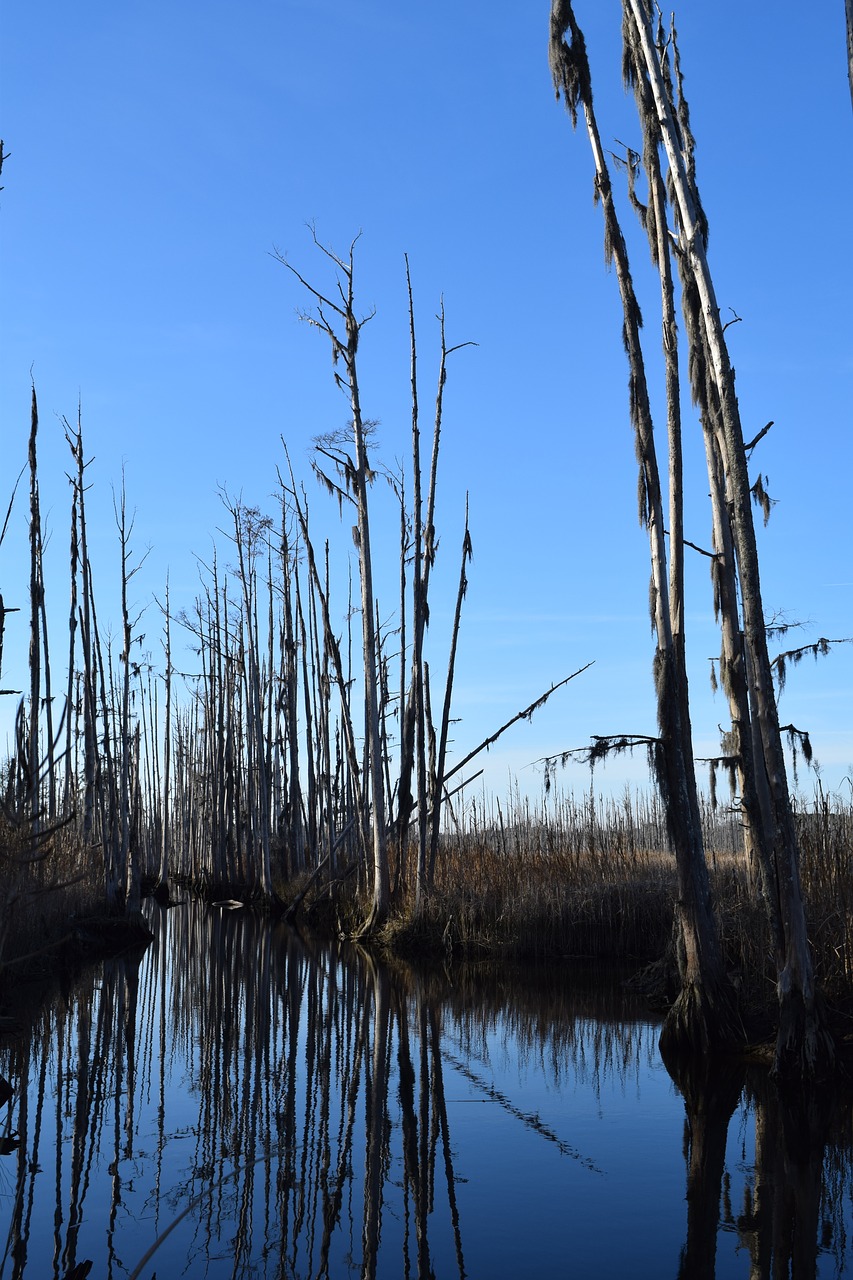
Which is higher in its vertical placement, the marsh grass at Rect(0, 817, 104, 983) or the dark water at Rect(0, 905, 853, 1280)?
the marsh grass at Rect(0, 817, 104, 983)

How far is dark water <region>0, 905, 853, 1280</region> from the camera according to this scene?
4.52 metres

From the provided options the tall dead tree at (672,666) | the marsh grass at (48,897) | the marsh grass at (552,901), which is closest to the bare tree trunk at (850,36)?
the tall dead tree at (672,666)

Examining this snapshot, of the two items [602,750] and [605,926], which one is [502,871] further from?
[602,750]

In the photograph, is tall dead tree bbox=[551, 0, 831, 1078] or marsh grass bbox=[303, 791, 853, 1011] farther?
marsh grass bbox=[303, 791, 853, 1011]

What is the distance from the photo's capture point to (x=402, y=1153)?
5.83 meters

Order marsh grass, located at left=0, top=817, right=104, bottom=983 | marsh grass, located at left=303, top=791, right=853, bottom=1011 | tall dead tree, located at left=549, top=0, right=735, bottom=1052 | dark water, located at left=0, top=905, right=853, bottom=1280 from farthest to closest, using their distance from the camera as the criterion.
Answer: marsh grass, located at left=303, top=791, right=853, bottom=1011 < marsh grass, located at left=0, top=817, right=104, bottom=983 < tall dead tree, located at left=549, top=0, right=735, bottom=1052 < dark water, located at left=0, top=905, right=853, bottom=1280

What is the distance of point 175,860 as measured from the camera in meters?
37.2

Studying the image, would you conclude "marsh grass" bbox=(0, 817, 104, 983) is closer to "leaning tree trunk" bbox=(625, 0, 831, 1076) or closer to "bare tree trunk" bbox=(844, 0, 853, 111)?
"leaning tree trunk" bbox=(625, 0, 831, 1076)

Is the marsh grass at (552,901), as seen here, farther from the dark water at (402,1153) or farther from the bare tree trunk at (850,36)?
the bare tree trunk at (850,36)

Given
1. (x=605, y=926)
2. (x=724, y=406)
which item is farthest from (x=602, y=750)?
(x=605, y=926)

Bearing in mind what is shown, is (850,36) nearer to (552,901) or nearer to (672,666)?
(672,666)

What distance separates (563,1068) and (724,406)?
4.75m

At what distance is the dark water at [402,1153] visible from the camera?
452cm

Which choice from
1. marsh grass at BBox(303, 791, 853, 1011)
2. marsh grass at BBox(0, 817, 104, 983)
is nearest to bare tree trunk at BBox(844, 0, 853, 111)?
marsh grass at BBox(303, 791, 853, 1011)
